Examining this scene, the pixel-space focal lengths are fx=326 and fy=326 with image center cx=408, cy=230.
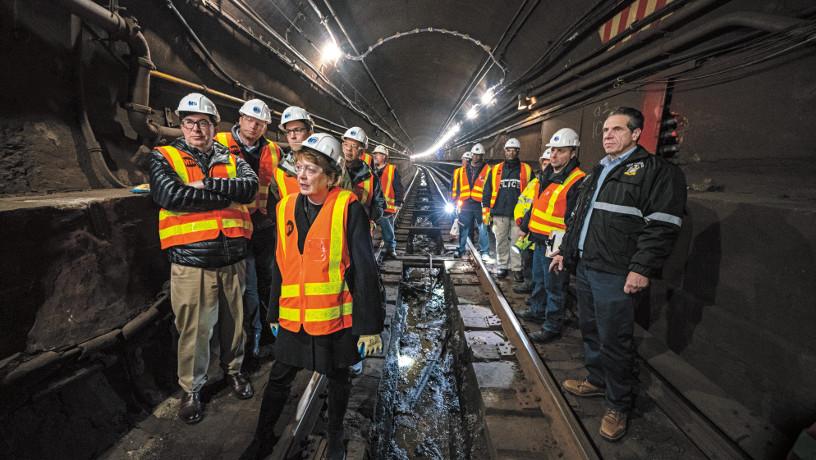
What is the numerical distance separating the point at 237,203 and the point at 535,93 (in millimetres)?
7587

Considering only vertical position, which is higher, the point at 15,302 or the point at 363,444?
the point at 15,302

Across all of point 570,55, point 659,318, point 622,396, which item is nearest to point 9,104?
point 622,396

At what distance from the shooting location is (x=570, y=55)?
6.72 metres

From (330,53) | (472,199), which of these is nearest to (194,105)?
(472,199)

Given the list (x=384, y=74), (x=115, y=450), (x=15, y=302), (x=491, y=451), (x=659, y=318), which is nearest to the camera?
(x=15, y=302)

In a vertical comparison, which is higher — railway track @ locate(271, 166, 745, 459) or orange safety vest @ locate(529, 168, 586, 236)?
orange safety vest @ locate(529, 168, 586, 236)

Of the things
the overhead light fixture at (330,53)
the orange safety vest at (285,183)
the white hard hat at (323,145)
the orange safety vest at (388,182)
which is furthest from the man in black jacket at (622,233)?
the overhead light fixture at (330,53)

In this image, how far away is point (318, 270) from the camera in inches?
74.9

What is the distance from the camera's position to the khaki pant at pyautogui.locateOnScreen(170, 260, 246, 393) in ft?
8.21

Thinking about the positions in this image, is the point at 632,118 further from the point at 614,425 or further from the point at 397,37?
the point at 397,37

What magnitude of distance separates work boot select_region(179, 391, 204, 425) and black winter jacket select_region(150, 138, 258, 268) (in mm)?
1111

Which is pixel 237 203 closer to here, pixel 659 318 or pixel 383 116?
pixel 659 318

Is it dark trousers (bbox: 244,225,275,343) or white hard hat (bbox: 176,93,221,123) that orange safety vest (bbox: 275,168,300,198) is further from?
white hard hat (bbox: 176,93,221,123)

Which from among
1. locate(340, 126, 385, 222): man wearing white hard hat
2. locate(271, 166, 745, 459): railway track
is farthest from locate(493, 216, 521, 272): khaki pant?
locate(340, 126, 385, 222): man wearing white hard hat
